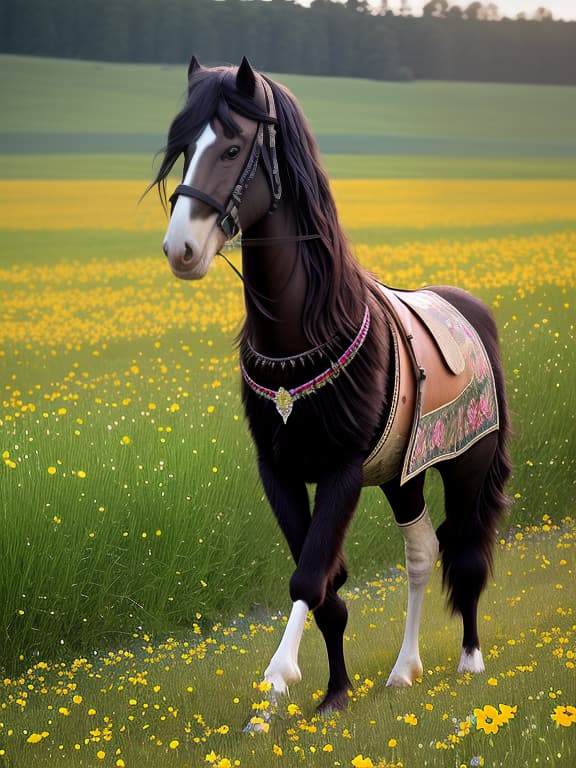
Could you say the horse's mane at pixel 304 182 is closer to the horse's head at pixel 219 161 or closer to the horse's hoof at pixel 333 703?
the horse's head at pixel 219 161

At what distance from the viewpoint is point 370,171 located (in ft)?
30.0

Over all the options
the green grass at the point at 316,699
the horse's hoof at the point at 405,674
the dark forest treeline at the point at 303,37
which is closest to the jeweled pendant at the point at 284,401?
the green grass at the point at 316,699

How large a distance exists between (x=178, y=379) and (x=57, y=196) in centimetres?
195

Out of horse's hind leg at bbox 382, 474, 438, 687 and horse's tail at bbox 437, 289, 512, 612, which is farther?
horse's tail at bbox 437, 289, 512, 612

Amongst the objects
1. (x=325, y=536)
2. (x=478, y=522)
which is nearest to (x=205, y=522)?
(x=478, y=522)

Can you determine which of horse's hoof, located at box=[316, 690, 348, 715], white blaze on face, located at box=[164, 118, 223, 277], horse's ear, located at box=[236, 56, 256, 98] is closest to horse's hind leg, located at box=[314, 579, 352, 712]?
horse's hoof, located at box=[316, 690, 348, 715]

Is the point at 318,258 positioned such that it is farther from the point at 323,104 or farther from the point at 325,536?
the point at 323,104

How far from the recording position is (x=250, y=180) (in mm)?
2779

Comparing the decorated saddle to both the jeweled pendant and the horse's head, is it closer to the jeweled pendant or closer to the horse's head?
the jeweled pendant

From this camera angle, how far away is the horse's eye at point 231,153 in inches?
108

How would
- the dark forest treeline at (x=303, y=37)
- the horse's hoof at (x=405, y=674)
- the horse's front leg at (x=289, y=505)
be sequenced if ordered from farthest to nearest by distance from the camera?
the dark forest treeline at (x=303, y=37)
the horse's hoof at (x=405, y=674)
the horse's front leg at (x=289, y=505)

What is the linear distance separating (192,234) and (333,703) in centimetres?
157

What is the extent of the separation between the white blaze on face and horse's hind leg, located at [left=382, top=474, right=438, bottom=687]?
4.51ft

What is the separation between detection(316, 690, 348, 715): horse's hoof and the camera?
332 centimetres
